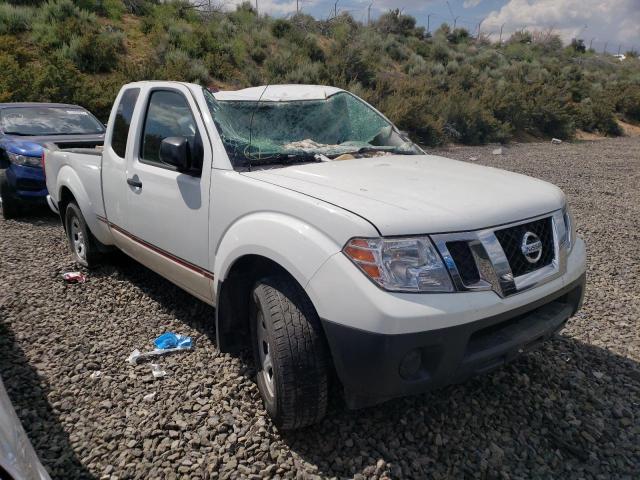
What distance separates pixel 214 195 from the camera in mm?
2941

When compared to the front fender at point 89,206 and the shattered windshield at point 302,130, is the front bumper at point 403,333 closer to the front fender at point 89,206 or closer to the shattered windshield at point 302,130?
the shattered windshield at point 302,130

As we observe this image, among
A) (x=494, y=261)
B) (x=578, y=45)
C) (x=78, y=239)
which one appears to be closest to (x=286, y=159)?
(x=494, y=261)

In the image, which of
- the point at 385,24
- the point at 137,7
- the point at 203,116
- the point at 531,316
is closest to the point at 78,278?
the point at 203,116

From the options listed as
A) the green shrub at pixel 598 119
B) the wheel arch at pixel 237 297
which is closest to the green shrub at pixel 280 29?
the green shrub at pixel 598 119

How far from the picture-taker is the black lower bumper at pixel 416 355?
209 cm

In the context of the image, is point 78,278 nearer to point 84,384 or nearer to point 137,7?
point 84,384

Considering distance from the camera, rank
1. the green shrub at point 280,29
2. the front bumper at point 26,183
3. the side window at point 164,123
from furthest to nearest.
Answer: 1. the green shrub at point 280,29
2. the front bumper at point 26,183
3. the side window at point 164,123

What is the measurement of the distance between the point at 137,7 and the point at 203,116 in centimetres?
2344

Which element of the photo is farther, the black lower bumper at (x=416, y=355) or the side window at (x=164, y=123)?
the side window at (x=164, y=123)

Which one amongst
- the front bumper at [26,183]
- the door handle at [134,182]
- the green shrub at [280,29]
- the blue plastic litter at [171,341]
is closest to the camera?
the blue plastic litter at [171,341]

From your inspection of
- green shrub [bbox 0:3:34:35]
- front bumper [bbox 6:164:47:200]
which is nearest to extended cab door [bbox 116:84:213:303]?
front bumper [bbox 6:164:47:200]

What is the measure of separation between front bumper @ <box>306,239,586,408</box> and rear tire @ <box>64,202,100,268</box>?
3347mm

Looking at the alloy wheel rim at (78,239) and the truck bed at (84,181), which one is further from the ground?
the truck bed at (84,181)

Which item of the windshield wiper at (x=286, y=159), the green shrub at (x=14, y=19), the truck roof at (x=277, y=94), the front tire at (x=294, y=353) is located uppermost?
the green shrub at (x=14, y=19)
